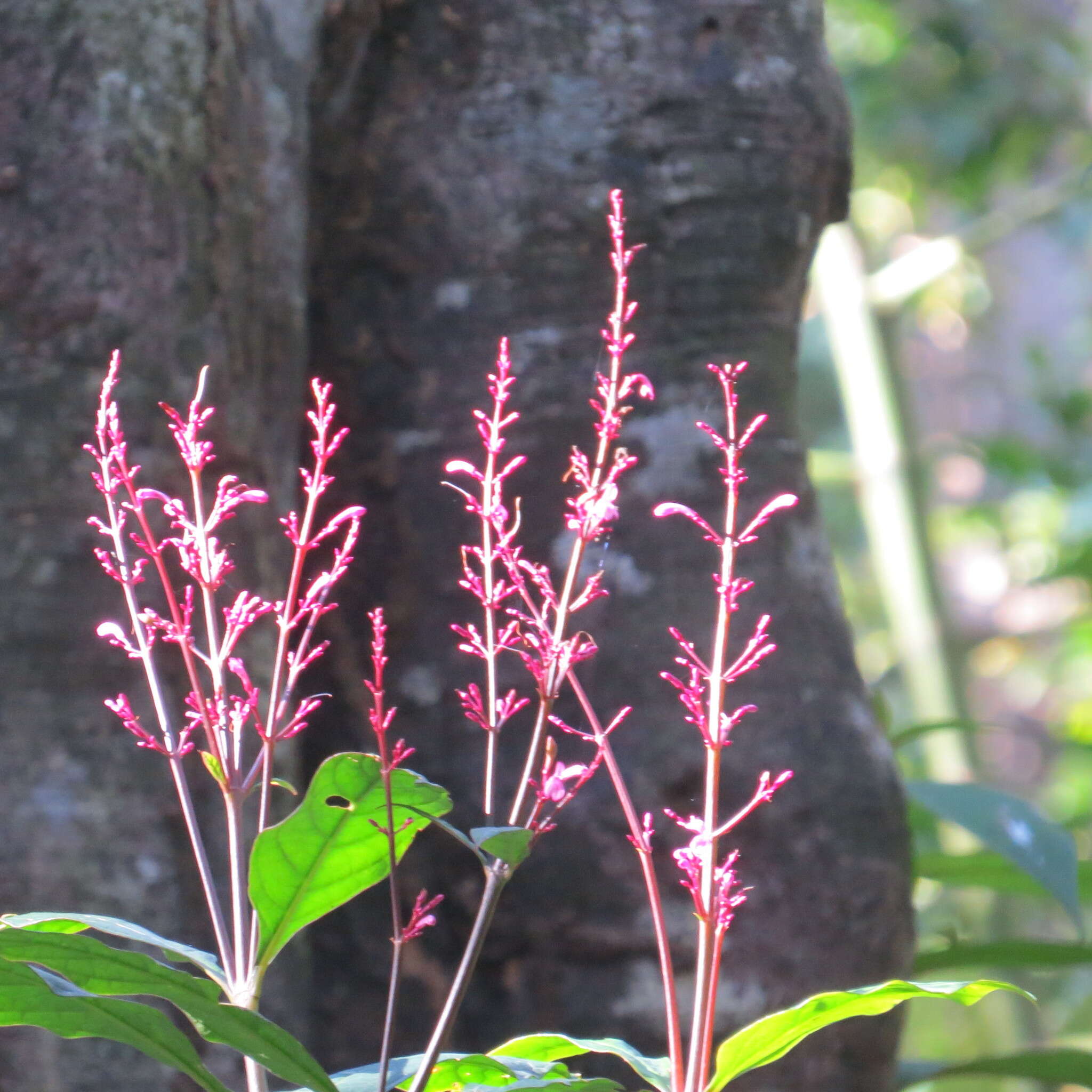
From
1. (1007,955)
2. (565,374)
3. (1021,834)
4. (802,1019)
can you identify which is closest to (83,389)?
(565,374)

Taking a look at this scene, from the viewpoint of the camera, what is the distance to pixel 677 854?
484 mm

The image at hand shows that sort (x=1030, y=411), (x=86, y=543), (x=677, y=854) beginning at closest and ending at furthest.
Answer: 1. (x=677, y=854)
2. (x=86, y=543)
3. (x=1030, y=411)

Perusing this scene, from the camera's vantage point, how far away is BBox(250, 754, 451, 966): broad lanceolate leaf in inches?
20.1

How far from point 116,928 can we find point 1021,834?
765mm

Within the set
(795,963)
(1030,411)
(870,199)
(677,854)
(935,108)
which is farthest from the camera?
(1030,411)

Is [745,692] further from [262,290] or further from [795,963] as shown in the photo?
[262,290]

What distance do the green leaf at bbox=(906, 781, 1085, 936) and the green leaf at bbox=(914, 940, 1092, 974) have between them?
0.06 meters

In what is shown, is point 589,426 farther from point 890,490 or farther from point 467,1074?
point 890,490

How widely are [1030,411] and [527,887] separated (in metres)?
9.19

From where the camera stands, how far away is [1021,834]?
40.9 inches

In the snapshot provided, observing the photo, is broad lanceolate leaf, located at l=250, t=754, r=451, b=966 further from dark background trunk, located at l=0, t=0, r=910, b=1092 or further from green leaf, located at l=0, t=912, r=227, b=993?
dark background trunk, located at l=0, t=0, r=910, b=1092

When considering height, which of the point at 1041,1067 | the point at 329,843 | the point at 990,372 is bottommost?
the point at 1041,1067

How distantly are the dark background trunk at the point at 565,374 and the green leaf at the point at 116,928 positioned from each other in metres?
0.37

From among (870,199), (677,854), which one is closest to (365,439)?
(677,854)
